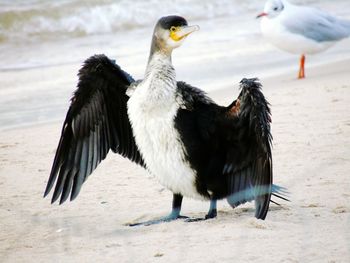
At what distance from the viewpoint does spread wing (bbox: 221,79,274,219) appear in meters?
4.70

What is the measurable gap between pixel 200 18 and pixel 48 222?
33.4 ft

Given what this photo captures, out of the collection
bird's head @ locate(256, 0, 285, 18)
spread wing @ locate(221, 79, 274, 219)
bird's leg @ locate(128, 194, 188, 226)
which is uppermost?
bird's head @ locate(256, 0, 285, 18)

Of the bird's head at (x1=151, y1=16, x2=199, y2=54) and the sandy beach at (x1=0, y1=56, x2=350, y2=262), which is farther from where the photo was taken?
the bird's head at (x1=151, y1=16, x2=199, y2=54)

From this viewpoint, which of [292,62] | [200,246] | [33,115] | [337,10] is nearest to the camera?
[200,246]

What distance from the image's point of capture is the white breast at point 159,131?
4.92 metres

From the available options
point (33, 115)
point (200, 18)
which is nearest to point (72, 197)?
point (33, 115)

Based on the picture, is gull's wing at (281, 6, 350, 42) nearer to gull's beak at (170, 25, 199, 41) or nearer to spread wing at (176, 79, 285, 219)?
gull's beak at (170, 25, 199, 41)

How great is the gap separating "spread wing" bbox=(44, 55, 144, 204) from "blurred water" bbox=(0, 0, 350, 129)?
2.86m

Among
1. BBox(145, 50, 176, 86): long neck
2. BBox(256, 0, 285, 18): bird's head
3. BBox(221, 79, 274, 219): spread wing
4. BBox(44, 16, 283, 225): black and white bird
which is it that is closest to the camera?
BBox(221, 79, 274, 219): spread wing

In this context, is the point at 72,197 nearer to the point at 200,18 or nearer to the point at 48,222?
the point at 48,222

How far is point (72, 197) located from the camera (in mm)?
5328

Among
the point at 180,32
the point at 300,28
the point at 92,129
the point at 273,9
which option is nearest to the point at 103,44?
the point at 273,9

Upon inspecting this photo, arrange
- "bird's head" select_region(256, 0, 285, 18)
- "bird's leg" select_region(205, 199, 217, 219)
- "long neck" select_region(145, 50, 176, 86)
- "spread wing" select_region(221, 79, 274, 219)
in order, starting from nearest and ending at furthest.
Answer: "spread wing" select_region(221, 79, 274, 219), "long neck" select_region(145, 50, 176, 86), "bird's leg" select_region(205, 199, 217, 219), "bird's head" select_region(256, 0, 285, 18)

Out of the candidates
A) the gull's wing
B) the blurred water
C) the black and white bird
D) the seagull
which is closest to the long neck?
the black and white bird
